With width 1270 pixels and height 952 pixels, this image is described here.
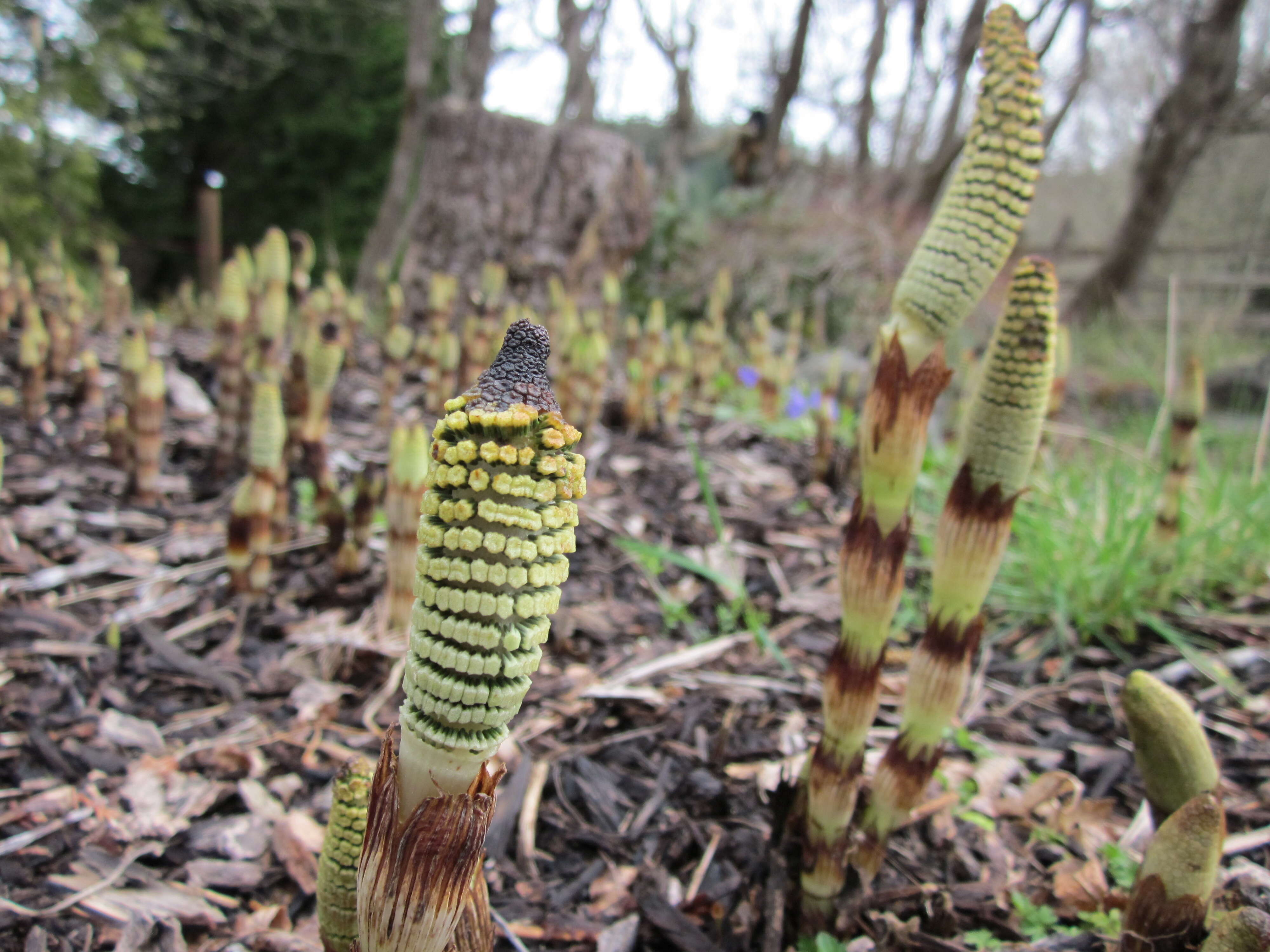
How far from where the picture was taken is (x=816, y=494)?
378cm

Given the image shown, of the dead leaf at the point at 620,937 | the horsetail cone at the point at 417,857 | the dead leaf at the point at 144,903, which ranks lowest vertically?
the dead leaf at the point at 144,903

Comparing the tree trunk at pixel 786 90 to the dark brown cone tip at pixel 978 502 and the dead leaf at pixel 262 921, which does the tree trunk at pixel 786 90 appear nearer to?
the dark brown cone tip at pixel 978 502

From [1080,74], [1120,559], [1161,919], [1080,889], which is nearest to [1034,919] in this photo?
[1080,889]

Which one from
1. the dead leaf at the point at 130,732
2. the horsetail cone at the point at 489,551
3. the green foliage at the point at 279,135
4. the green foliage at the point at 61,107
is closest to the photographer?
the horsetail cone at the point at 489,551

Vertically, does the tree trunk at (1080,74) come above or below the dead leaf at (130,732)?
above

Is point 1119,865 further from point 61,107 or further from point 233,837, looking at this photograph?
point 61,107

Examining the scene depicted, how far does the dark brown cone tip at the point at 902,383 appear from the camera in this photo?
1.26 metres

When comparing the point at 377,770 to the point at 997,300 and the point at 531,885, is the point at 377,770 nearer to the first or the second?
the point at 531,885

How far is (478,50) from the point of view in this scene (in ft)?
26.9

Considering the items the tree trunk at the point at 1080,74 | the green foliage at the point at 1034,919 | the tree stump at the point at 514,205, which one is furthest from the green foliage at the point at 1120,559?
the tree trunk at the point at 1080,74

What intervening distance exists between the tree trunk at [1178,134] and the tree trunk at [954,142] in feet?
7.18

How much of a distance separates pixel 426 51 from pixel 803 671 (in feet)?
26.0

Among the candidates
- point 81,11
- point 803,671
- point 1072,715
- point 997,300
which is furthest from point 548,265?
point 81,11

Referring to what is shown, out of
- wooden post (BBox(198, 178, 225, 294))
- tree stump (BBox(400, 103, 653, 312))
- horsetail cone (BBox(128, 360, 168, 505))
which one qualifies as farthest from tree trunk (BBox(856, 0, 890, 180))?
horsetail cone (BBox(128, 360, 168, 505))
